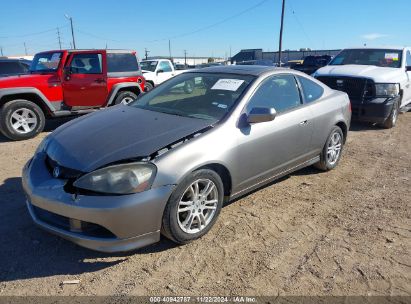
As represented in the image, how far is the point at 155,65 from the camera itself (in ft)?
52.9

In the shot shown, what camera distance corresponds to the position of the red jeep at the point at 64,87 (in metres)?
7.12

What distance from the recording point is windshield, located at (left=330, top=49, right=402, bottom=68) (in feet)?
28.8

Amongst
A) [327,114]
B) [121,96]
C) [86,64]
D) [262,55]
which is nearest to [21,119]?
[86,64]

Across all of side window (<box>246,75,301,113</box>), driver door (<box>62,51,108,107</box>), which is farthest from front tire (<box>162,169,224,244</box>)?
driver door (<box>62,51,108,107</box>)

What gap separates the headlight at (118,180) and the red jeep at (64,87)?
5231 millimetres

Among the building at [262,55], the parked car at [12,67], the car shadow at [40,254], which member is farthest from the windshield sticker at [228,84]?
the building at [262,55]

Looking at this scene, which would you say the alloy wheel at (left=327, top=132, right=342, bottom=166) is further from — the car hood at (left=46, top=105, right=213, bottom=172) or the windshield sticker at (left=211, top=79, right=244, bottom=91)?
the car hood at (left=46, top=105, right=213, bottom=172)

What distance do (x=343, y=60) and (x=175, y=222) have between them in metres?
8.17

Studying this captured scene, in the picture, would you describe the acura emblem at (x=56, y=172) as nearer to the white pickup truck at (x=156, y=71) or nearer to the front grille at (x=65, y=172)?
the front grille at (x=65, y=172)

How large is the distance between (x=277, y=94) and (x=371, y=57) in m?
6.28

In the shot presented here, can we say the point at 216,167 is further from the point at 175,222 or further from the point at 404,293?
the point at 404,293

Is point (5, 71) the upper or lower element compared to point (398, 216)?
upper

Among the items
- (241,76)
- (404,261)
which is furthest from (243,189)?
(404,261)

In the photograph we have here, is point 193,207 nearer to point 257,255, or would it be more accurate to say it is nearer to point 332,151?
point 257,255
